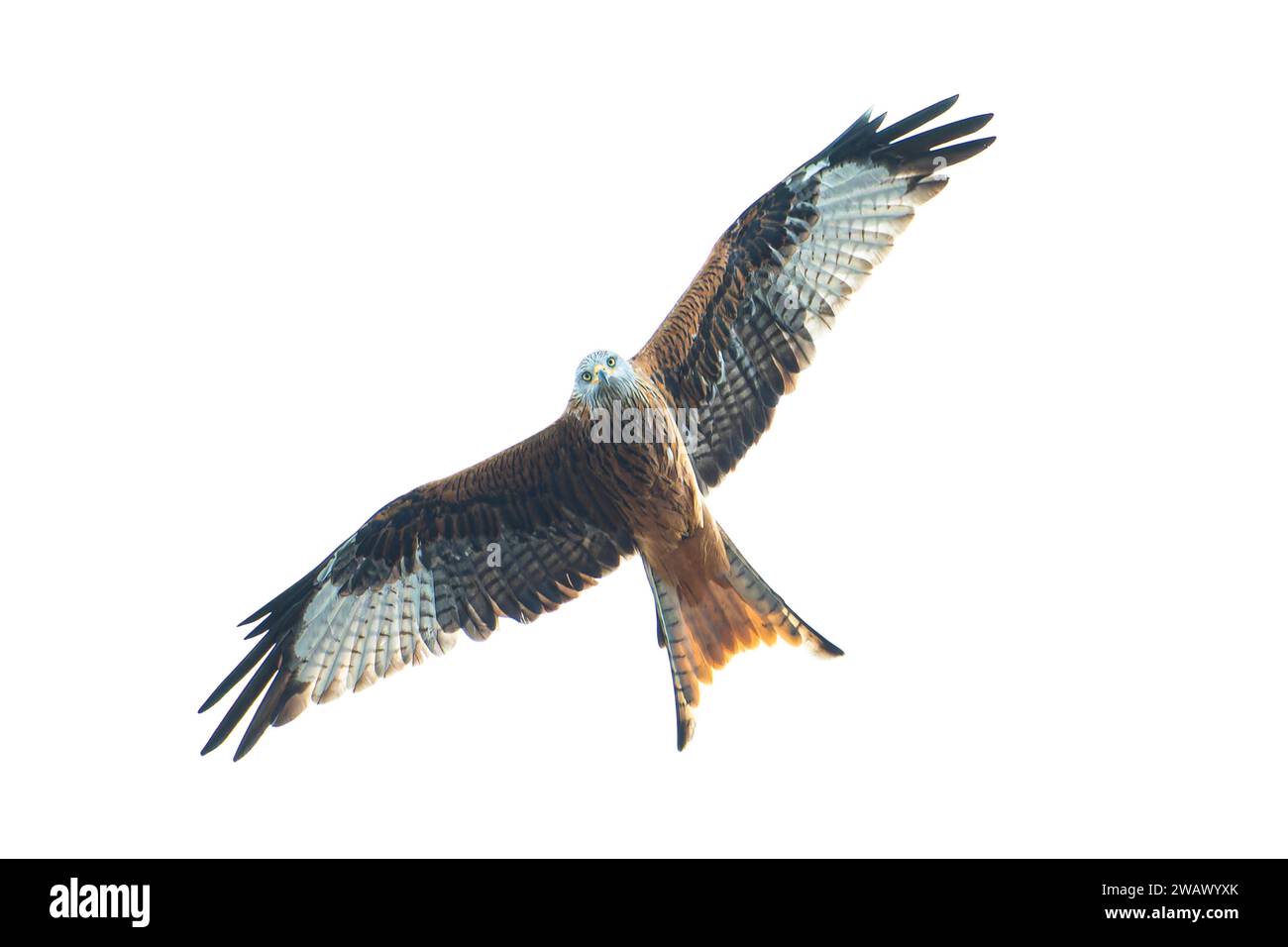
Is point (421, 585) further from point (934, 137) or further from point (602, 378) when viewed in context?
point (934, 137)

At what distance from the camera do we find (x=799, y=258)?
8.64 meters

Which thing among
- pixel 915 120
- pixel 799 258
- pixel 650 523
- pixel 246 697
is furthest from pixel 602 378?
pixel 246 697

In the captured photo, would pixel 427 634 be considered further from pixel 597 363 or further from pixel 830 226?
pixel 830 226

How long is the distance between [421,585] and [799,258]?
284 cm

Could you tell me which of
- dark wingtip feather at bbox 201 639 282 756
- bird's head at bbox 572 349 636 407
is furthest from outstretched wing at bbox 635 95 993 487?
dark wingtip feather at bbox 201 639 282 756

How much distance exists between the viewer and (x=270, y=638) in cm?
866

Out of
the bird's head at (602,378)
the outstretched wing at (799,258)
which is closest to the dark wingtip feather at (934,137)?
the outstretched wing at (799,258)

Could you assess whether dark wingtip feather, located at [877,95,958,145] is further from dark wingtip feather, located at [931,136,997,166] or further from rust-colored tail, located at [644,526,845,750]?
rust-colored tail, located at [644,526,845,750]

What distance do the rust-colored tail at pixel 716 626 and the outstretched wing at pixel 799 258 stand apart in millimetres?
892

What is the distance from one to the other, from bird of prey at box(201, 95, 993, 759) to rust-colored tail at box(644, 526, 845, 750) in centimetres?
1

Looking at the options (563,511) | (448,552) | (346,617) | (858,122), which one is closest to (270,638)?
(346,617)

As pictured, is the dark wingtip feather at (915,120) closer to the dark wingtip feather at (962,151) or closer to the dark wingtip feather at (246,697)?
the dark wingtip feather at (962,151)

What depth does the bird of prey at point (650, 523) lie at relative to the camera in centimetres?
842

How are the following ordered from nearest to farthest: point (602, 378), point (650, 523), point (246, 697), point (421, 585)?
point (602, 378), point (650, 523), point (246, 697), point (421, 585)
